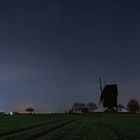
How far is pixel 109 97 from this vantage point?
506 ft

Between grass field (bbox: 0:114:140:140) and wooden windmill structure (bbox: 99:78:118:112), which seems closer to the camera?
grass field (bbox: 0:114:140:140)

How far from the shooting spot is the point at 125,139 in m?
28.3

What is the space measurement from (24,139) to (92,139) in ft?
18.1

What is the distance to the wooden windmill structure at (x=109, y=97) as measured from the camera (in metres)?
152

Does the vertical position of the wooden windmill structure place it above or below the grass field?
above

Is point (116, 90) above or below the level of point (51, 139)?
above

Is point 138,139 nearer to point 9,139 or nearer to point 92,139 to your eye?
point 92,139

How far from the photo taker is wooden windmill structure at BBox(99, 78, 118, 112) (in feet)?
499

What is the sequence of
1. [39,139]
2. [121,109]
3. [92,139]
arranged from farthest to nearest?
[121,109] → [39,139] → [92,139]

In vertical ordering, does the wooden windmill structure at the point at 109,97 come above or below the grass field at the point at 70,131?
above

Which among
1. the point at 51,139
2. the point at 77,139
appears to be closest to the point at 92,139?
the point at 77,139

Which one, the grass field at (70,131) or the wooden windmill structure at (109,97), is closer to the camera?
the grass field at (70,131)

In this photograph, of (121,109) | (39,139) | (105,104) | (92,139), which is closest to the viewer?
(92,139)

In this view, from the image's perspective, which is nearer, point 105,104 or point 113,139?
point 113,139
